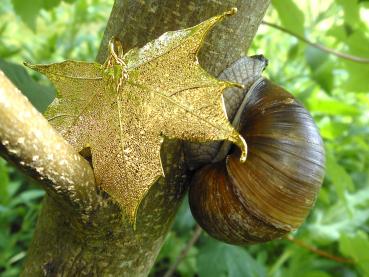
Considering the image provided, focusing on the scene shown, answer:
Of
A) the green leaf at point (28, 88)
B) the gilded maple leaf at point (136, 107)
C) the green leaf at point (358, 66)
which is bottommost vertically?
the green leaf at point (358, 66)

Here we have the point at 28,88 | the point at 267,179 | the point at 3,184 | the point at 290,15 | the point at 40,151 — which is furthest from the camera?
the point at 3,184

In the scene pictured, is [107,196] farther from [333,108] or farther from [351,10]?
[333,108]

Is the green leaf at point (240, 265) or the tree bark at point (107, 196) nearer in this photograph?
the tree bark at point (107, 196)

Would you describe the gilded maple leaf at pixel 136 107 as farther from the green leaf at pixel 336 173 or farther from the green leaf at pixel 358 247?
the green leaf at pixel 358 247

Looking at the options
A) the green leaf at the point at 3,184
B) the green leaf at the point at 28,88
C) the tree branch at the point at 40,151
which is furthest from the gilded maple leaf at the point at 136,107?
the green leaf at the point at 3,184

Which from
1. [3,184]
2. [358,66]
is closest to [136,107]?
[358,66]

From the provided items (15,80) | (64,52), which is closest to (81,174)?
(15,80)

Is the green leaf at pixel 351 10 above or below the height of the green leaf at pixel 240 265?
above
